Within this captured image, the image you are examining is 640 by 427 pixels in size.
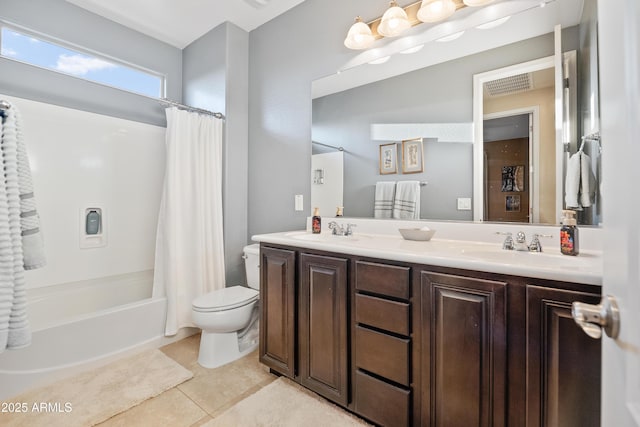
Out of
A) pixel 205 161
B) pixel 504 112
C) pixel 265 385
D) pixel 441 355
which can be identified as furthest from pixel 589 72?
pixel 205 161

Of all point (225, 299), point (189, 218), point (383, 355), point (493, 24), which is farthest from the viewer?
point (189, 218)

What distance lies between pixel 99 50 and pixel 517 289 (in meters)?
3.37

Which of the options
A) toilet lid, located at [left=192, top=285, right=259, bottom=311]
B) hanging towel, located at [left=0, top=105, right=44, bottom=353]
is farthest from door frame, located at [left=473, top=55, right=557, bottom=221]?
hanging towel, located at [left=0, top=105, right=44, bottom=353]

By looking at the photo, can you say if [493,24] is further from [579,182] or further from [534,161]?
[579,182]

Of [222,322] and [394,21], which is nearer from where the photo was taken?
[394,21]

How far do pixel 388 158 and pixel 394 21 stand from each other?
0.78 meters

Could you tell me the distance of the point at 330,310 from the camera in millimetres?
1412

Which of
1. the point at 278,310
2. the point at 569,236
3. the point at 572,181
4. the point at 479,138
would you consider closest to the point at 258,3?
the point at 479,138

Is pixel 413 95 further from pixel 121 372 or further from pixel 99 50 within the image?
pixel 99 50

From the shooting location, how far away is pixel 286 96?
7.74ft

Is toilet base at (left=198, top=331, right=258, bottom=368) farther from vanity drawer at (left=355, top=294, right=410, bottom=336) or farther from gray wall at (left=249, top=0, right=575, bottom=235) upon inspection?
vanity drawer at (left=355, top=294, right=410, bottom=336)

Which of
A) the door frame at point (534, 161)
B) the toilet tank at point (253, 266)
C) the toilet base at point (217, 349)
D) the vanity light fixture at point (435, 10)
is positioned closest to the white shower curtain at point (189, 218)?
the toilet tank at point (253, 266)

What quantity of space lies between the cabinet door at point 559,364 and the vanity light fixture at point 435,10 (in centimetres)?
146

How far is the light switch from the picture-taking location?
1558 mm
